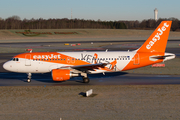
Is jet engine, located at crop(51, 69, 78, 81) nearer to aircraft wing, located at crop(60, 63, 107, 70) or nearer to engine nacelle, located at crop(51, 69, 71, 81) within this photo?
engine nacelle, located at crop(51, 69, 71, 81)

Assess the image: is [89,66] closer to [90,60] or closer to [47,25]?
[90,60]

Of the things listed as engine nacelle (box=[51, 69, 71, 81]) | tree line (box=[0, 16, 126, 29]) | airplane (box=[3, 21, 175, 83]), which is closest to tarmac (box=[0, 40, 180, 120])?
engine nacelle (box=[51, 69, 71, 81])

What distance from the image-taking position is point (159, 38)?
28625mm

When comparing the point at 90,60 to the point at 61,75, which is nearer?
the point at 61,75

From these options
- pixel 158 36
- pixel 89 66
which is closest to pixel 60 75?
pixel 89 66

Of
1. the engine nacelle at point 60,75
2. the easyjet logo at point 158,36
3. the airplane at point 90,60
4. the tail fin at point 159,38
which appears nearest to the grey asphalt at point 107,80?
the airplane at point 90,60

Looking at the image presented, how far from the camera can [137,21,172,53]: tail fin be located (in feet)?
93.5

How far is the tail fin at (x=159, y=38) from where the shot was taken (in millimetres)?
28500
